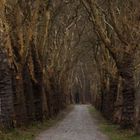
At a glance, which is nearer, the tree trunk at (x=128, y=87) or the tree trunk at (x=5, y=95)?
the tree trunk at (x=5, y=95)

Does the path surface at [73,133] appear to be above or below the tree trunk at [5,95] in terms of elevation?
below

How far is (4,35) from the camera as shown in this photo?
21156mm

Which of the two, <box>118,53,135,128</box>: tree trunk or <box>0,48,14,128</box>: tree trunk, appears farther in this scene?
<box>118,53,135,128</box>: tree trunk

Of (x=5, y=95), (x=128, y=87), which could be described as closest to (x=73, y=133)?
(x=128, y=87)

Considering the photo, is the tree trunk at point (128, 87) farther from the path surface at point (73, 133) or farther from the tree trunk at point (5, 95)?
the tree trunk at point (5, 95)

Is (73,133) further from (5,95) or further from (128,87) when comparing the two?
(5,95)

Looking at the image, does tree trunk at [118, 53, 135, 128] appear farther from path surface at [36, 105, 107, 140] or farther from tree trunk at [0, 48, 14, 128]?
tree trunk at [0, 48, 14, 128]

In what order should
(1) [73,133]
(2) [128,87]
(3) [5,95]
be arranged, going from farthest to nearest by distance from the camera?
(2) [128,87]
(1) [73,133]
(3) [5,95]

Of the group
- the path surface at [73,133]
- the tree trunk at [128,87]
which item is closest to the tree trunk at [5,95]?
the path surface at [73,133]

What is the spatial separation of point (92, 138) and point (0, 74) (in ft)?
14.7

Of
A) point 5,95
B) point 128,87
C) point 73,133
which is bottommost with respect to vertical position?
point 73,133

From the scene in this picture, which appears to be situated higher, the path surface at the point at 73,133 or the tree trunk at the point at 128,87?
the tree trunk at the point at 128,87

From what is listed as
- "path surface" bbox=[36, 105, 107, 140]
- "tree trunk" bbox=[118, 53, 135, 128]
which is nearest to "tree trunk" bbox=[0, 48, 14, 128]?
"path surface" bbox=[36, 105, 107, 140]

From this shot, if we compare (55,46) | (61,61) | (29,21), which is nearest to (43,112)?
(29,21)
